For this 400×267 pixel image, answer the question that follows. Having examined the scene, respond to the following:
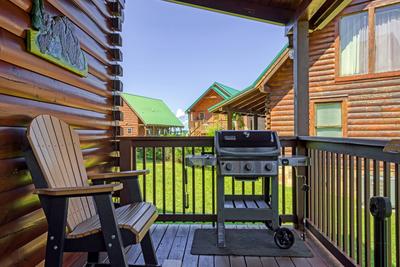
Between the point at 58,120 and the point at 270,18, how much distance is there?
9.04 ft

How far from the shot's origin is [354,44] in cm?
695

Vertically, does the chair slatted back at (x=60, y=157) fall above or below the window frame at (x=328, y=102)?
below

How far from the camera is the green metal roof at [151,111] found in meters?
18.0

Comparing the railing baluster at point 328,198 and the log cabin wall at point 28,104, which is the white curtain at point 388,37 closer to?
the railing baluster at point 328,198

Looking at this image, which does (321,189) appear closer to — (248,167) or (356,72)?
(248,167)

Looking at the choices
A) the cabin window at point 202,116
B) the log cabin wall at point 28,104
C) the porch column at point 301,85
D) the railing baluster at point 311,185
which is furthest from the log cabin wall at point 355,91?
the cabin window at point 202,116

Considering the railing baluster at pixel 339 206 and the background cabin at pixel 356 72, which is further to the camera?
the background cabin at pixel 356 72

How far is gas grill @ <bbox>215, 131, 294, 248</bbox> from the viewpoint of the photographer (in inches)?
111

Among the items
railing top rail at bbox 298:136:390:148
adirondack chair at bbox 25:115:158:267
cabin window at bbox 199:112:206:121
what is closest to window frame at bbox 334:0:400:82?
railing top rail at bbox 298:136:390:148

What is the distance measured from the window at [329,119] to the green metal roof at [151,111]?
11.3 metres

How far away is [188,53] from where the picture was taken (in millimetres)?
21766

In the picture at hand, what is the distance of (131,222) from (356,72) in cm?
667

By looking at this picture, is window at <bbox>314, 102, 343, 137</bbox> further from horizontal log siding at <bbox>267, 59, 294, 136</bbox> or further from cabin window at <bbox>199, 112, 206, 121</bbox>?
cabin window at <bbox>199, 112, 206, 121</bbox>

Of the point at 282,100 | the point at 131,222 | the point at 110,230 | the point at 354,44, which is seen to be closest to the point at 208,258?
the point at 131,222
